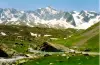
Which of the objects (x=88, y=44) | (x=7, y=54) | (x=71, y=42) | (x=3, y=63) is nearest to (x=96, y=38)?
(x=88, y=44)

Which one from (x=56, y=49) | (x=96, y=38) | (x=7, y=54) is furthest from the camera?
(x=96, y=38)

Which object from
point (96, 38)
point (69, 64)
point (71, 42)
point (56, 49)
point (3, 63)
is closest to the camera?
point (69, 64)

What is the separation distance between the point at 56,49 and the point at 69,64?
4607 centimetres

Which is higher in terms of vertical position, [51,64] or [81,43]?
[81,43]

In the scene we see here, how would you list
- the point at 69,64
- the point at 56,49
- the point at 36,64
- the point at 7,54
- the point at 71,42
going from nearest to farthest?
the point at 69,64
the point at 36,64
the point at 7,54
the point at 56,49
the point at 71,42

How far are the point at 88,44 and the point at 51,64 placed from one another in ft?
174

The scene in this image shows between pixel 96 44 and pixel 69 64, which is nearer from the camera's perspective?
pixel 69 64

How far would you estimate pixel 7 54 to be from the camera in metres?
73.9

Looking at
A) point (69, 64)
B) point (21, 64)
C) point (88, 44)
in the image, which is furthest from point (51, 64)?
point (88, 44)

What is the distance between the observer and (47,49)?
96562 millimetres

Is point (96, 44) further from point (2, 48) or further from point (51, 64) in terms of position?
point (51, 64)

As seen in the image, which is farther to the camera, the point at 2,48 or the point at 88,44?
the point at 88,44

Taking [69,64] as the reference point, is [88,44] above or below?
above

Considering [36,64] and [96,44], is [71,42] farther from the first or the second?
[36,64]
